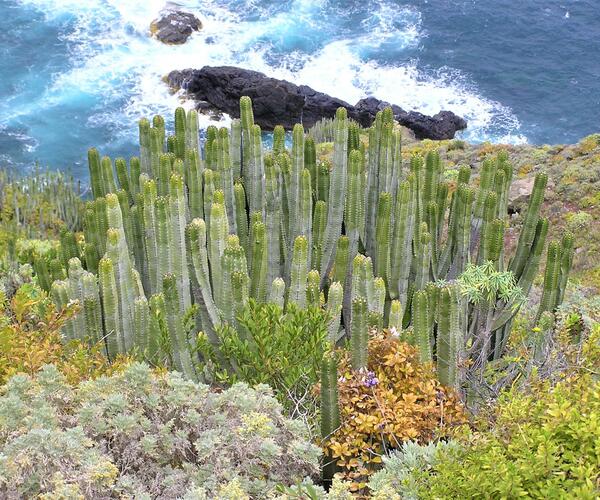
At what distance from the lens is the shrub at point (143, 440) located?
543 cm

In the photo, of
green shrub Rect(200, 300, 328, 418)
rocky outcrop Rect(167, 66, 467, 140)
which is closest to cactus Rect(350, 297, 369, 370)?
green shrub Rect(200, 300, 328, 418)

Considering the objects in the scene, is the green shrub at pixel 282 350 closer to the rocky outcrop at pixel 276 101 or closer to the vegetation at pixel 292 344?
the vegetation at pixel 292 344

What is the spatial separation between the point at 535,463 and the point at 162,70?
34964 mm

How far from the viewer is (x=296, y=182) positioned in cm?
1027

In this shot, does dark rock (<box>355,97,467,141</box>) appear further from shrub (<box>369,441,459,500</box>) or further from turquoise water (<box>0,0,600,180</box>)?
shrub (<box>369,441,459,500</box>)

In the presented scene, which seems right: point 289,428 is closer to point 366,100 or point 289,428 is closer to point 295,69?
point 366,100

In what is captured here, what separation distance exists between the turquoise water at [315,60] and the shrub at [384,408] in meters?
25.3

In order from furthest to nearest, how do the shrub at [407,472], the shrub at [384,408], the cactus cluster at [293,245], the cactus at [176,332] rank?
the cactus cluster at [293,245]
the cactus at [176,332]
the shrub at [384,408]
the shrub at [407,472]

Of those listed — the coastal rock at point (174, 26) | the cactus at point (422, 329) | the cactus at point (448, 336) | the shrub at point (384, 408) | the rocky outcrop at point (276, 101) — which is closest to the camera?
the shrub at point (384, 408)

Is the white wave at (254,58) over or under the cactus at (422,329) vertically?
under

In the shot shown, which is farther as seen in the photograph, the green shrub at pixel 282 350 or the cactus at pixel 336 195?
the cactus at pixel 336 195

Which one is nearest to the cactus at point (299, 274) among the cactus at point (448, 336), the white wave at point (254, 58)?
the cactus at point (448, 336)

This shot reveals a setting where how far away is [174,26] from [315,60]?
7863mm

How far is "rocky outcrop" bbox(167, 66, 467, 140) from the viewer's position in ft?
113
